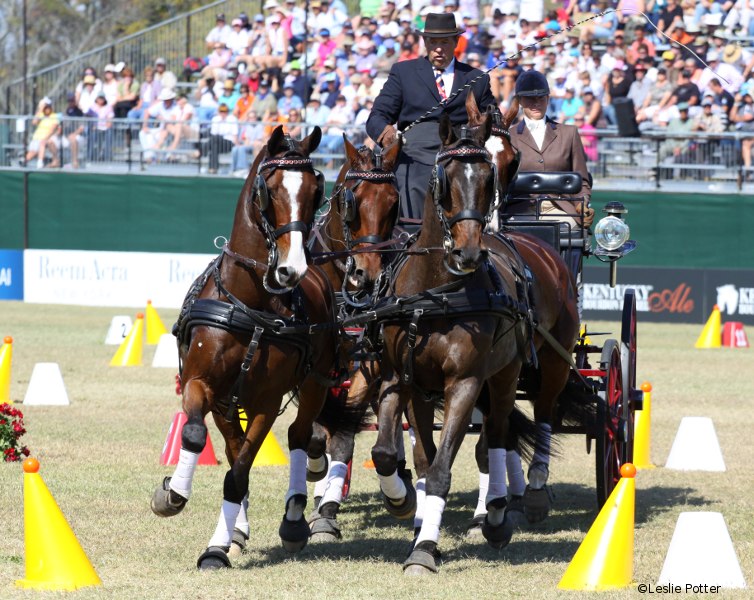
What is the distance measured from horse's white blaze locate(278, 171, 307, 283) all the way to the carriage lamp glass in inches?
117

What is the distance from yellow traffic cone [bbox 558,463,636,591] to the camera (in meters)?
5.84

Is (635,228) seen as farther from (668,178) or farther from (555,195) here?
(555,195)

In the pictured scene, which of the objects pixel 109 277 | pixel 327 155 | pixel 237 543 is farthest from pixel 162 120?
pixel 237 543

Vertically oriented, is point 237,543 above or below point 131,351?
above

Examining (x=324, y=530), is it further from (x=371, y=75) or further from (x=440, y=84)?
(x=371, y=75)

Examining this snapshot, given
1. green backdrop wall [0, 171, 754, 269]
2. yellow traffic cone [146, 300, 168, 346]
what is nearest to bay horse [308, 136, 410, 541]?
yellow traffic cone [146, 300, 168, 346]

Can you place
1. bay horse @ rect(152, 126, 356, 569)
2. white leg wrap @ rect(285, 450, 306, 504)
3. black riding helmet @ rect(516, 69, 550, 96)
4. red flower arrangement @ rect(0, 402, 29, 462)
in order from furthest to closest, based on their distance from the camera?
red flower arrangement @ rect(0, 402, 29, 462) < black riding helmet @ rect(516, 69, 550, 96) < white leg wrap @ rect(285, 450, 306, 504) < bay horse @ rect(152, 126, 356, 569)

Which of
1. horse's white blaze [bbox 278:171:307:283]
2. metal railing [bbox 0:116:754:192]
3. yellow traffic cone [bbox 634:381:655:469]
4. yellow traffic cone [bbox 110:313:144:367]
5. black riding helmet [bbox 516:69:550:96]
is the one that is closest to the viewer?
horse's white blaze [bbox 278:171:307:283]

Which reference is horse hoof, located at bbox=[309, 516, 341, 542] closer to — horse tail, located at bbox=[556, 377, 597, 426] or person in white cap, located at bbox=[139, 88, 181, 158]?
horse tail, located at bbox=[556, 377, 597, 426]

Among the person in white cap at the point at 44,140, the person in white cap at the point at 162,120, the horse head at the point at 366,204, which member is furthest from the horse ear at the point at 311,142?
the person in white cap at the point at 44,140

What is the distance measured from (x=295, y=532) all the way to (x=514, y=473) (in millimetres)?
1653

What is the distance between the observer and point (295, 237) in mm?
6023

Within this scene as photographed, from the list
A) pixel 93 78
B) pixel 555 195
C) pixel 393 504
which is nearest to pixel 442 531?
pixel 393 504

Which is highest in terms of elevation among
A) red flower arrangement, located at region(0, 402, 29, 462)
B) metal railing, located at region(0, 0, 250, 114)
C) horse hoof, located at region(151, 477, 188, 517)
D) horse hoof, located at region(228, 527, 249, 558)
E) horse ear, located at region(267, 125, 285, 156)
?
metal railing, located at region(0, 0, 250, 114)
